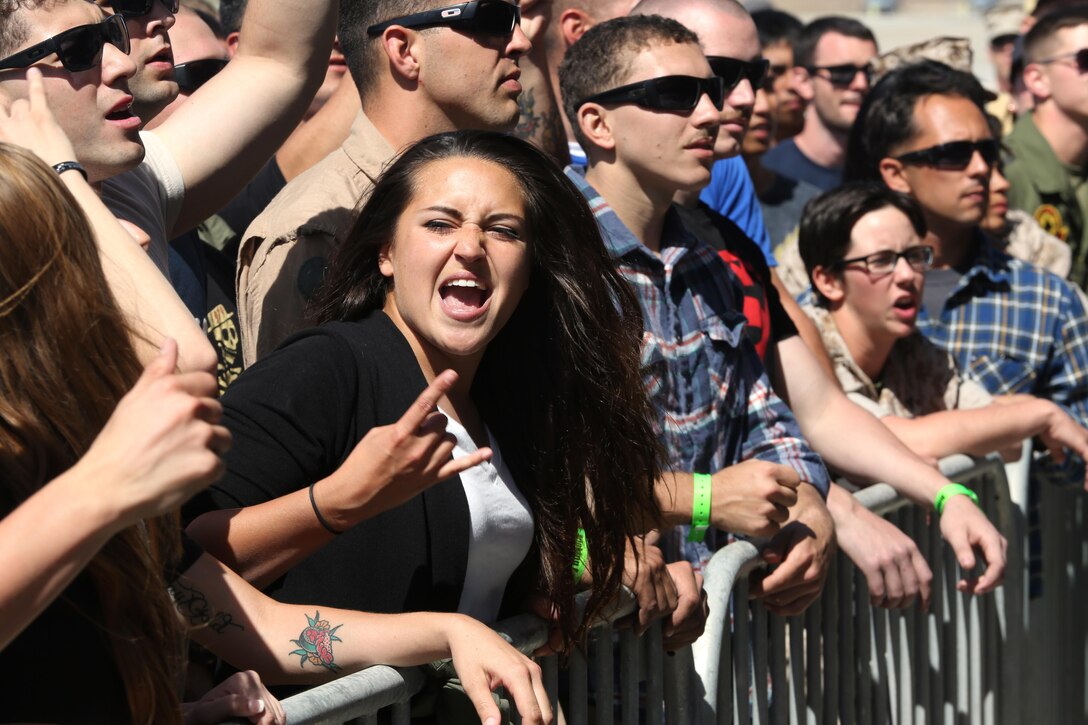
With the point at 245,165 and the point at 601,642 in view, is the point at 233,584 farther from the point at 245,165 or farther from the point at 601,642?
the point at 245,165

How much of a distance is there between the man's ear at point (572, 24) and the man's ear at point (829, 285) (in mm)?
1130

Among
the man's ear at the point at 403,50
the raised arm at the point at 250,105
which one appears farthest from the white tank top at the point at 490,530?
the man's ear at the point at 403,50

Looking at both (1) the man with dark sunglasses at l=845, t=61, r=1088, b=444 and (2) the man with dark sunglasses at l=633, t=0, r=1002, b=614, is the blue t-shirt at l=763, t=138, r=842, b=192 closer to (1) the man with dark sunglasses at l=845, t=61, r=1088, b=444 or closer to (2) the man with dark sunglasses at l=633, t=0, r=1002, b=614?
(1) the man with dark sunglasses at l=845, t=61, r=1088, b=444

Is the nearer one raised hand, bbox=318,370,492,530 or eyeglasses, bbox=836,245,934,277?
raised hand, bbox=318,370,492,530

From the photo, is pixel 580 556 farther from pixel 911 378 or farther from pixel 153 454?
pixel 911 378

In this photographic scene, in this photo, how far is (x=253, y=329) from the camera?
338 cm

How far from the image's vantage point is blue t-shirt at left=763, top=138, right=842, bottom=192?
7336mm

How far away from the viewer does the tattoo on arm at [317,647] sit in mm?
2352

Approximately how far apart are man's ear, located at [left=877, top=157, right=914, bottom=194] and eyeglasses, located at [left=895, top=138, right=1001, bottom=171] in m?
0.07

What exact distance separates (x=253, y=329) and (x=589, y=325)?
0.86 meters

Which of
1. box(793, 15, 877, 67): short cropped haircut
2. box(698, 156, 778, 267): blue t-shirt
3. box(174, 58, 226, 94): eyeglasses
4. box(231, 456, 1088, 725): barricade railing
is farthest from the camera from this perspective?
box(793, 15, 877, 67): short cropped haircut

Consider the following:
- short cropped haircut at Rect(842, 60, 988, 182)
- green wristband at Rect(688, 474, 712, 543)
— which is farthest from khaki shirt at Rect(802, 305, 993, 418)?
green wristband at Rect(688, 474, 712, 543)

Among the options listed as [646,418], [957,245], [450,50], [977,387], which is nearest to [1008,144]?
[957,245]

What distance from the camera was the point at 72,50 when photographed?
2.61 meters
